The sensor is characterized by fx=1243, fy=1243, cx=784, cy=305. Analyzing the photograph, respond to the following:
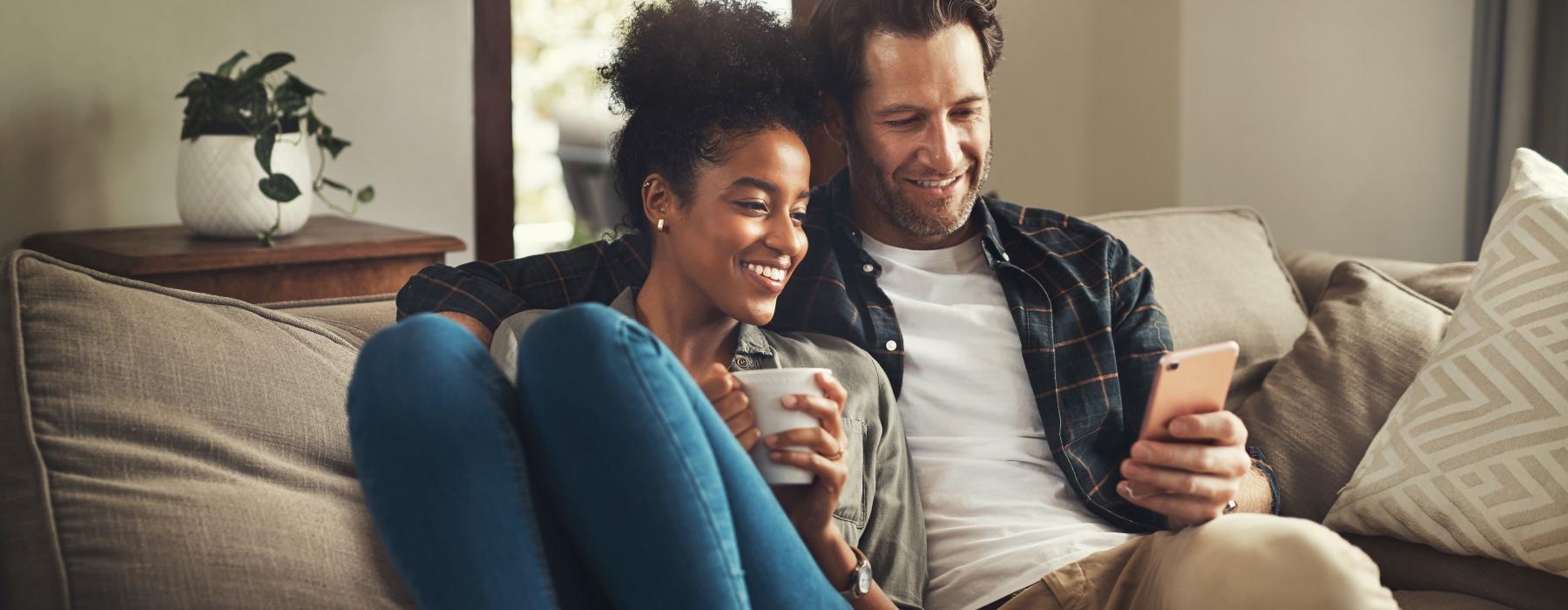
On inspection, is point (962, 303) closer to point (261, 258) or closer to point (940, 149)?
point (940, 149)

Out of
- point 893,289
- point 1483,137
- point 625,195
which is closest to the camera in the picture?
point 625,195

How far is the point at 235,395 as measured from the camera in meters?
1.20

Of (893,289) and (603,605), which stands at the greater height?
(893,289)


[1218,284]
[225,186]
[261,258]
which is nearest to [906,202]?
[1218,284]

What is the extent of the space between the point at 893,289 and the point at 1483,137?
2.17m

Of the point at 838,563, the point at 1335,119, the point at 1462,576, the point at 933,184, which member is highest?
the point at 1335,119

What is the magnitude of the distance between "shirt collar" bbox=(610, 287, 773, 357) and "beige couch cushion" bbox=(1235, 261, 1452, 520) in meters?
0.76

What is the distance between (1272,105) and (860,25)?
79.8 inches

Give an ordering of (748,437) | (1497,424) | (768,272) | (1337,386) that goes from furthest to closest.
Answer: (1337,386), (1497,424), (768,272), (748,437)

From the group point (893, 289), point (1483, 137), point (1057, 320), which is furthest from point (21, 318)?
point (1483, 137)

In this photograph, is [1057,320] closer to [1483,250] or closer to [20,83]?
[1483,250]

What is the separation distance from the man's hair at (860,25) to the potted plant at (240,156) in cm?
120

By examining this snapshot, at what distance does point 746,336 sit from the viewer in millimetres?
1439

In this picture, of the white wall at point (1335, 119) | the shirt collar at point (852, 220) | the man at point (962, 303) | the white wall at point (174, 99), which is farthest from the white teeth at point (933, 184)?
the white wall at point (1335, 119)
